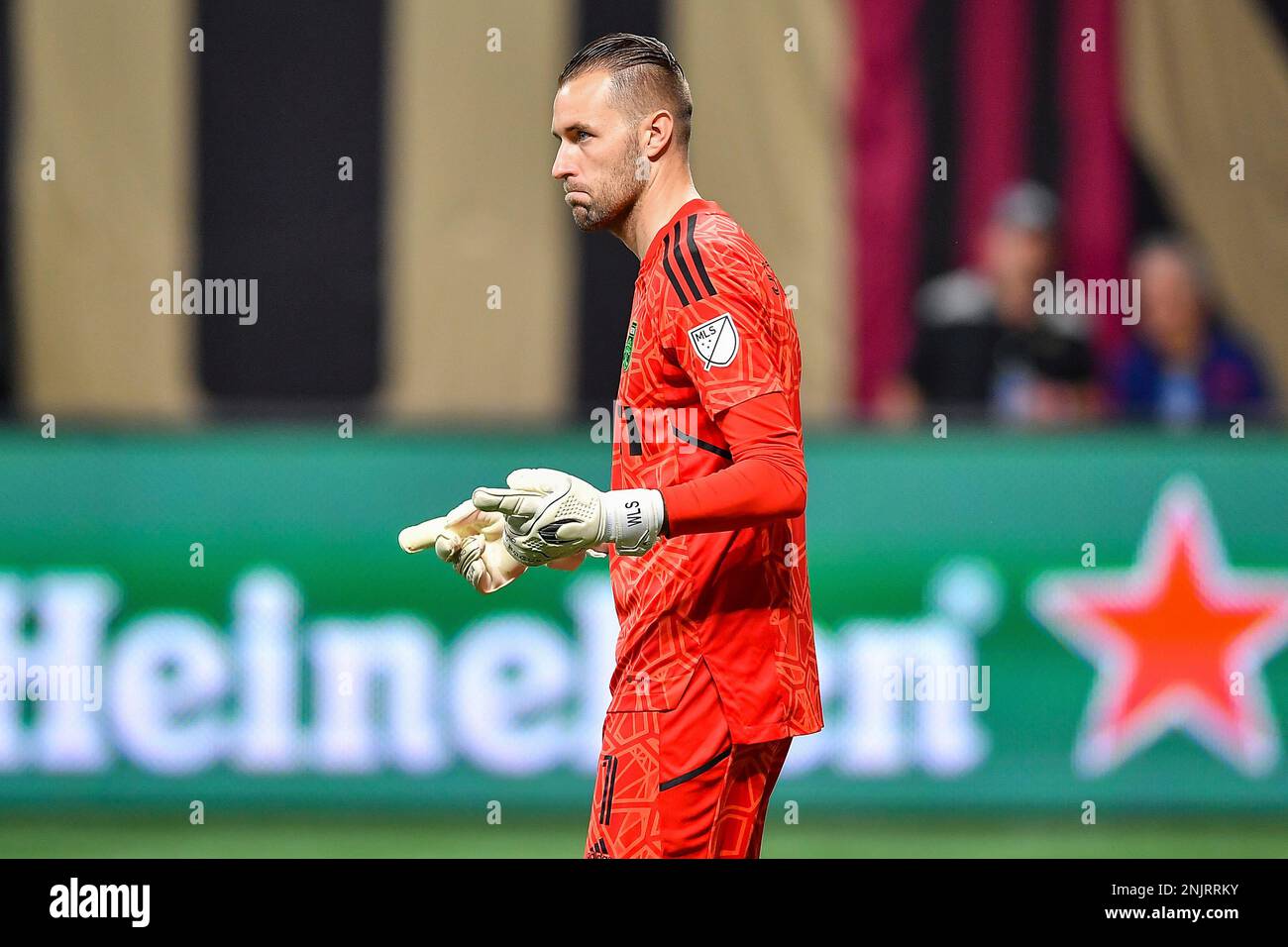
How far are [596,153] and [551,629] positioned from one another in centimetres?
386

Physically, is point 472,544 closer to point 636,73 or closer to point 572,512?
point 572,512

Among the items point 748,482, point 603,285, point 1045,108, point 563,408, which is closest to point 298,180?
point 603,285

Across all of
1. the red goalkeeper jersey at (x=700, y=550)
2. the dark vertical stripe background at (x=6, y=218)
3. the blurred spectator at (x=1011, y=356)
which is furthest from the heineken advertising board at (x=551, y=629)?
the red goalkeeper jersey at (x=700, y=550)

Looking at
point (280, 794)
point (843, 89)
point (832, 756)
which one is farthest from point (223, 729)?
point (843, 89)

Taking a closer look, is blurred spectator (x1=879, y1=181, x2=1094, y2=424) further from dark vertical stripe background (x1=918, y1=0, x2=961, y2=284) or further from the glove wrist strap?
the glove wrist strap

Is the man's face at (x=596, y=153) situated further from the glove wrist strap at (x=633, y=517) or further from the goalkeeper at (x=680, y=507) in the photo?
the glove wrist strap at (x=633, y=517)

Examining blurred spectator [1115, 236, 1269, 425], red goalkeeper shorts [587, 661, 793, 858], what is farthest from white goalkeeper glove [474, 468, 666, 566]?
blurred spectator [1115, 236, 1269, 425]

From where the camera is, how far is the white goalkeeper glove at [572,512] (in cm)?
339

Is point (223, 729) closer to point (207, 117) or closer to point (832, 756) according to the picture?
point (832, 756)

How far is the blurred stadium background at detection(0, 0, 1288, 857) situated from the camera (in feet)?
23.9

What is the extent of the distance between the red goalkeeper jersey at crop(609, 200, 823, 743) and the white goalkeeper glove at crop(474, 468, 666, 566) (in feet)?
0.79

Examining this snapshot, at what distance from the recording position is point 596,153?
3736mm

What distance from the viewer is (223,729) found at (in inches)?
285

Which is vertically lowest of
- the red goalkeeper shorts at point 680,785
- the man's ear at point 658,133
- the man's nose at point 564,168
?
the red goalkeeper shorts at point 680,785
